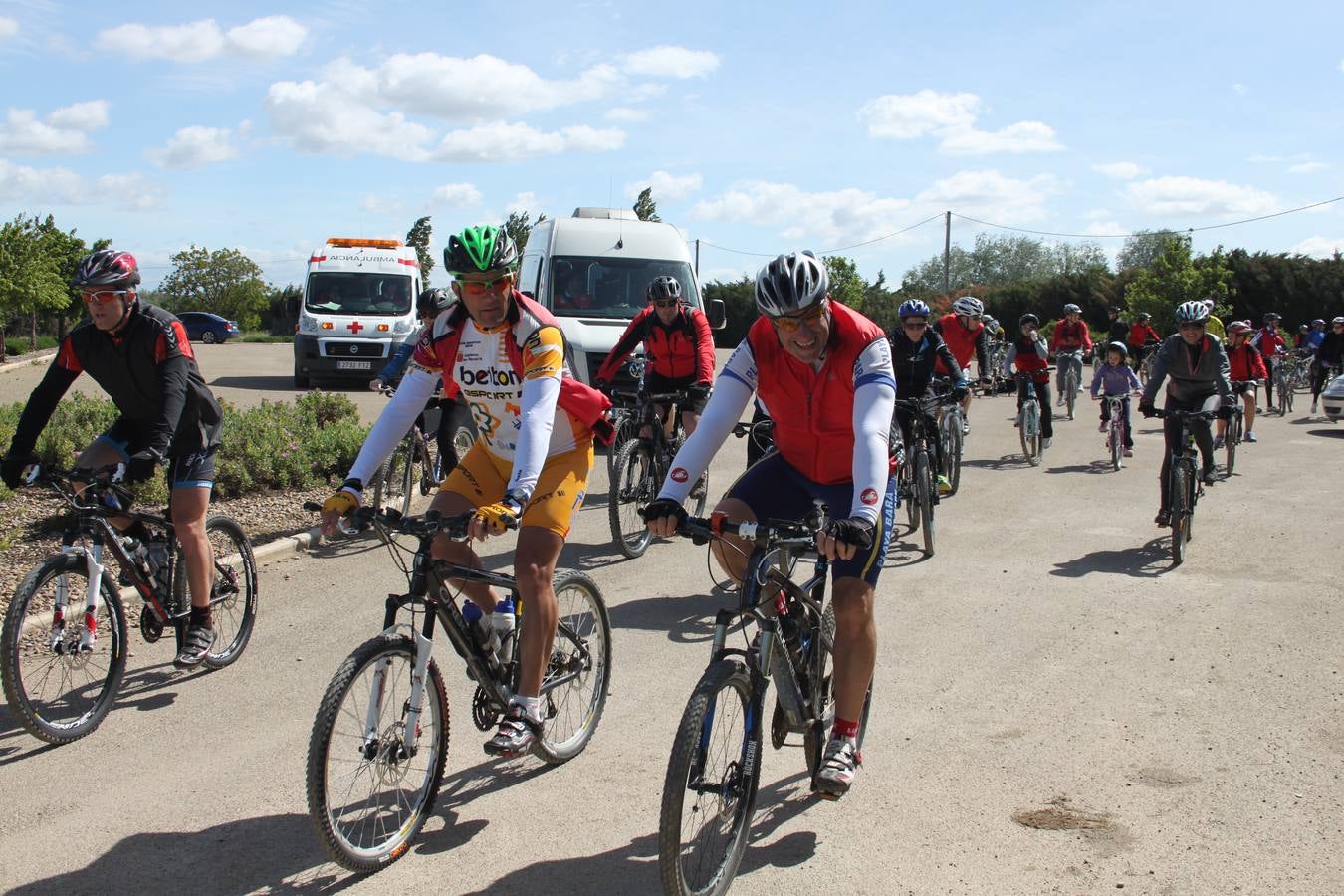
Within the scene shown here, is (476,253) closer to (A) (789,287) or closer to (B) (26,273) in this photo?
(A) (789,287)

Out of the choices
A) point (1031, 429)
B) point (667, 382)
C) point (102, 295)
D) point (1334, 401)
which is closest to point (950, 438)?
point (667, 382)

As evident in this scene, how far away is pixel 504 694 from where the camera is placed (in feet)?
15.1

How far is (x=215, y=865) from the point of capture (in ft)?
13.6

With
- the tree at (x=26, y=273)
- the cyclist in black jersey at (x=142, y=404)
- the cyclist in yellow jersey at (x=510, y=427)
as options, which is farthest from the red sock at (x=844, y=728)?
the tree at (x=26, y=273)

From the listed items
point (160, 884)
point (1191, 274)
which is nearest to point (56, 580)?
point (160, 884)

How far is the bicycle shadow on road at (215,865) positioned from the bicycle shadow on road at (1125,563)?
6.18 m

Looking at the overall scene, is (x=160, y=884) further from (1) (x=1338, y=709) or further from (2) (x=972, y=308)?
(2) (x=972, y=308)

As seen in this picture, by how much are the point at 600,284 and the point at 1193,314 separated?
28.1 ft

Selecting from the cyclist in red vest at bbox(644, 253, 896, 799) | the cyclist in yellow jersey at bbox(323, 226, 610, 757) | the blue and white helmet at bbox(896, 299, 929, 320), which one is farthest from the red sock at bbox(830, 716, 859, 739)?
the blue and white helmet at bbox(896, 299, 929, 320)

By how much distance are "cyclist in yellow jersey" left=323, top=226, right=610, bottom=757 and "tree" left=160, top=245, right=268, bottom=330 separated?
64.9m

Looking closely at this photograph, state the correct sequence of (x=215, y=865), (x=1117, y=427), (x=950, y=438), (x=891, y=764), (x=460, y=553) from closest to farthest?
1. (x=215, y=865)
2. (x=460, y=553)
3. (x=891, y=764)
4. (x=950, y=438)
5. (x=1117, y=427)

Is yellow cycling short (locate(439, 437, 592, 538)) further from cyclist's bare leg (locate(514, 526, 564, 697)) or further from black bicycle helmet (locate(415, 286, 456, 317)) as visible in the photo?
black bicycle helmet (locate(415, 286, 456, 317))

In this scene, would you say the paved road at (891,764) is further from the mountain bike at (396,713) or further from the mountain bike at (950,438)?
the mountain bike at (950,438)

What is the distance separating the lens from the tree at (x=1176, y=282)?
47625 millimetres
